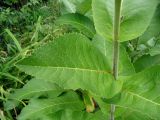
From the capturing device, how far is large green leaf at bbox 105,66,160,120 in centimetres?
120

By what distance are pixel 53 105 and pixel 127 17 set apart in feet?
2.15

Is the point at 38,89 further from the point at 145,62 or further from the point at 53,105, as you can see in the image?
the point at 145,62

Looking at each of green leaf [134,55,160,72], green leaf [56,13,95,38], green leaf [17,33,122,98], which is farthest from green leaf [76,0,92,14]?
green leaf [17,33,122,98]

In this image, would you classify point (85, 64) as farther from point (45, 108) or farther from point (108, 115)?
point (45, 108)

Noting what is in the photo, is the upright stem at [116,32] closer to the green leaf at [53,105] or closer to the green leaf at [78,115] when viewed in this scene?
the green leaf at [78,115]

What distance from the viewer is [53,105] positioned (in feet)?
5.57

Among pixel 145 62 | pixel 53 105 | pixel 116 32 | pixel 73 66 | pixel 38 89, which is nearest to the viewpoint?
pixel 116 32

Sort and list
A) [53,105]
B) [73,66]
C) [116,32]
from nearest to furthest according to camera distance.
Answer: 1. [116,32]
2. [73,66]
3. [53,105]

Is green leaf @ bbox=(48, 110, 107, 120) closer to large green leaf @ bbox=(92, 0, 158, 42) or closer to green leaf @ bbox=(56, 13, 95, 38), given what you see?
green leaf @ bbox=(56, 13, 95, 38)

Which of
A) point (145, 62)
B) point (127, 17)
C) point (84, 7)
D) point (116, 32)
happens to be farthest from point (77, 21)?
point (116, 32)

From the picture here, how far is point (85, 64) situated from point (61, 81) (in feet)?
0.32

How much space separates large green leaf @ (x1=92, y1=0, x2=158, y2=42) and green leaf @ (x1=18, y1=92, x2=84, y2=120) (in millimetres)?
591

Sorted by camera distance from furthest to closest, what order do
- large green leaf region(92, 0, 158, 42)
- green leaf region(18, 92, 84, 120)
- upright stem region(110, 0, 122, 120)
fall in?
green leaf region(18, 92, 84, 120) < large green leaf region(92, 0, 158, 42) < upright stem region(110, 0, 122, 120)

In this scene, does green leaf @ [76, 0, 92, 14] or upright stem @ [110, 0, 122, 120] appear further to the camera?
green leaf @ [76, 0, 92, 14]
